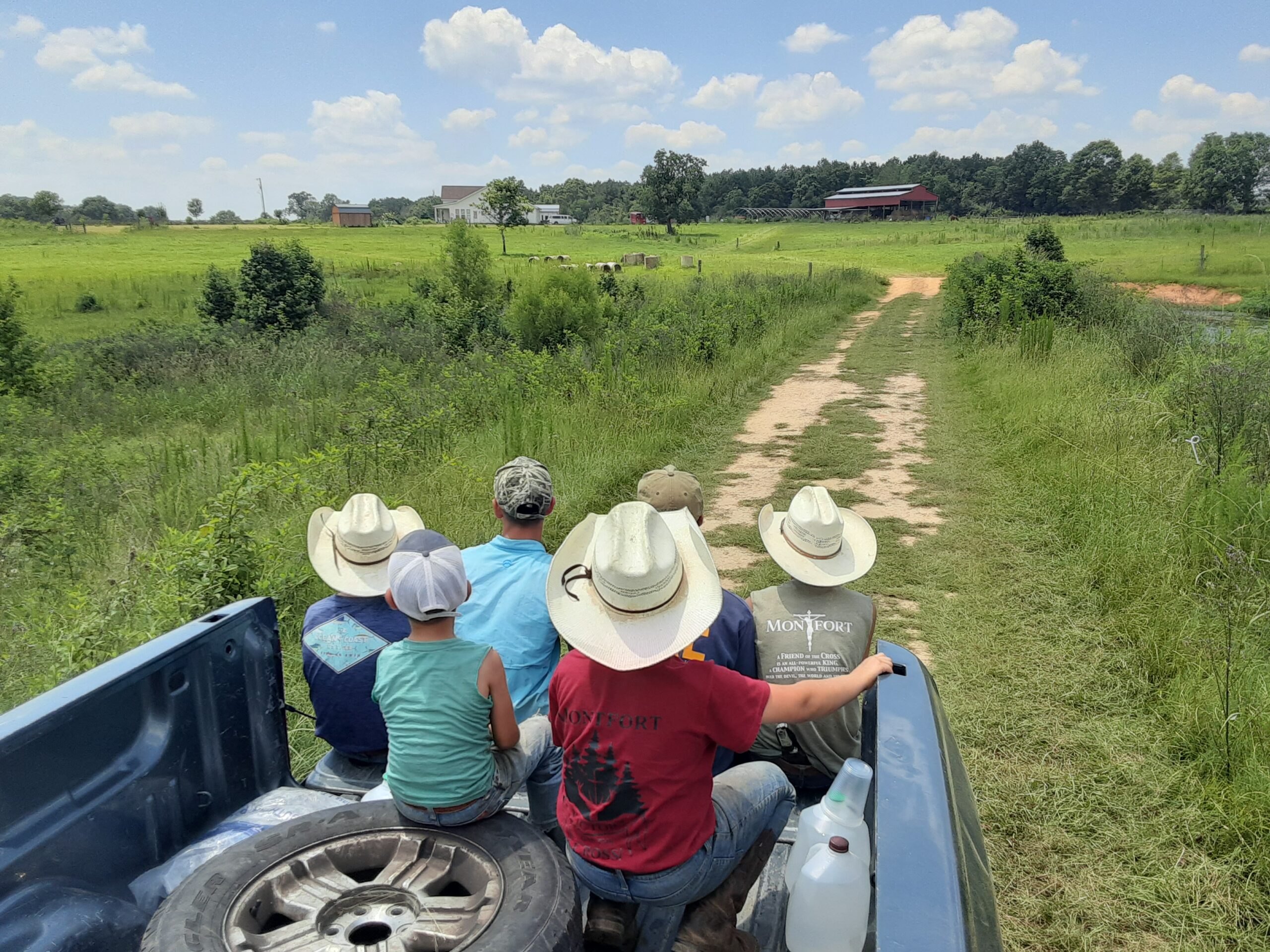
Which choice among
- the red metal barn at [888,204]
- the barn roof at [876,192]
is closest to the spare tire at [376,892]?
the red metal barn at [888,204]

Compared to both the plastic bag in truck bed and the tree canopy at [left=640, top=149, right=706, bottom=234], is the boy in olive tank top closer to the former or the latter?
the plastic bag in truck bed

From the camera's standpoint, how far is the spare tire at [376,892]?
6.21 feet

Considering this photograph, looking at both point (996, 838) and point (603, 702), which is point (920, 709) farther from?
point (996, 838)

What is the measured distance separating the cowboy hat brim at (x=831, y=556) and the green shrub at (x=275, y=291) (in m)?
18.5

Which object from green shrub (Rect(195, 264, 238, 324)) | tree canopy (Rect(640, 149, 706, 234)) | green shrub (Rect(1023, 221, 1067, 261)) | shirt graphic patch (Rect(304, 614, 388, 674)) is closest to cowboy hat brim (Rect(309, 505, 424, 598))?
shirt graphic patch (Rect(304, 614, 388, 674))

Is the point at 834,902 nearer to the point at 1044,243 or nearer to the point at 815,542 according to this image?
the point at 815,542

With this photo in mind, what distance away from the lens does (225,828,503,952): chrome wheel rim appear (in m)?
1.91

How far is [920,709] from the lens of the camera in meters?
2.58

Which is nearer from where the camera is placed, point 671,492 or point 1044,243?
point 671,492

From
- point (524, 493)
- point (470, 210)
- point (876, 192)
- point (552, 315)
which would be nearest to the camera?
point (524, 493)

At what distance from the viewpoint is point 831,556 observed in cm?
320

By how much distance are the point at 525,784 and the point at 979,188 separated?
118608mm

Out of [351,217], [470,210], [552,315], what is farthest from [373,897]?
[470,210]

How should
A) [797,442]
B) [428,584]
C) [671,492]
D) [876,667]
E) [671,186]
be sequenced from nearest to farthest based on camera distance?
[428,584] → [876,667] → [671,492] → [797,442] → [671,186]
